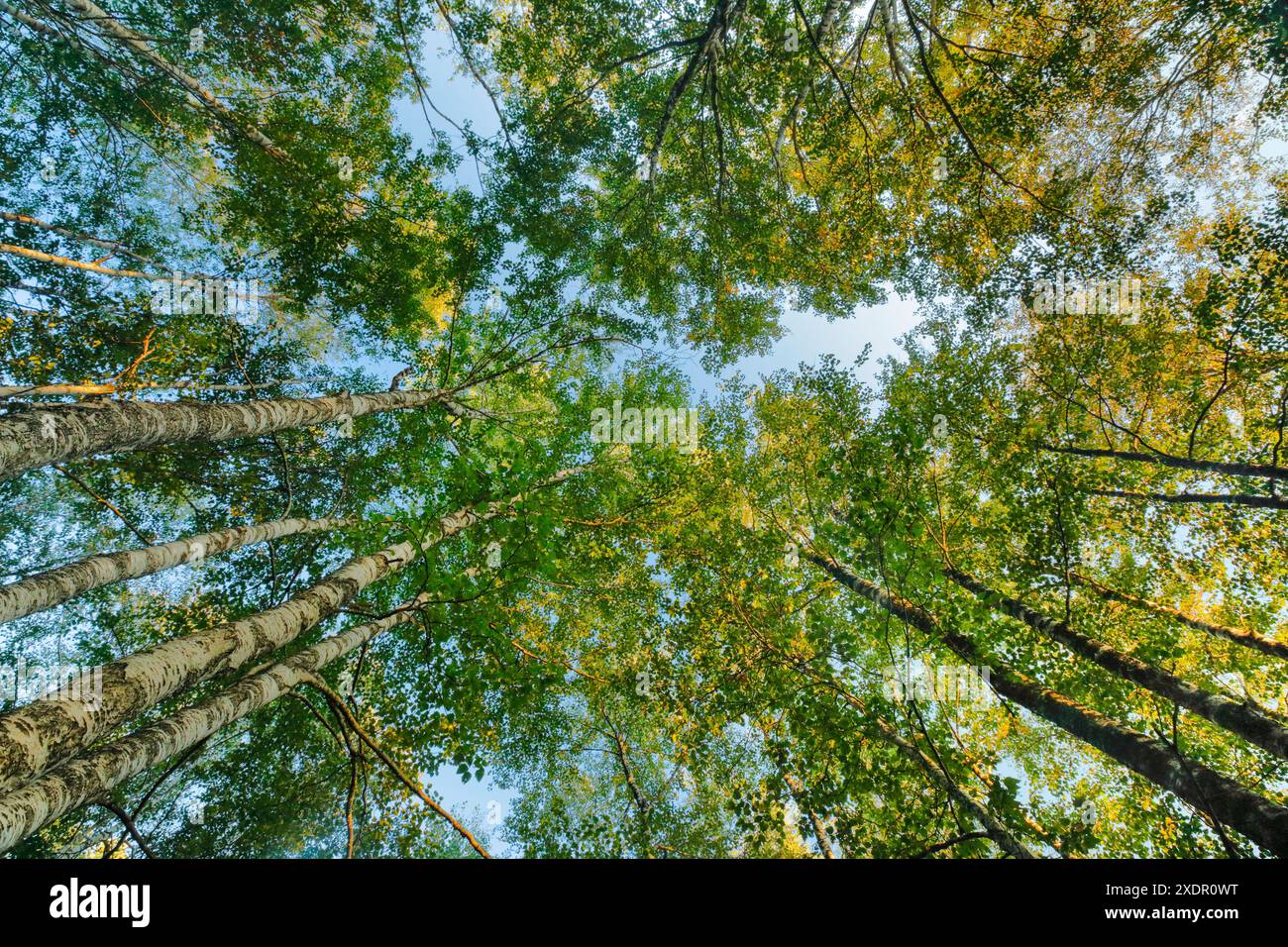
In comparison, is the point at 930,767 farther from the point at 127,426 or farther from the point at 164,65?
the point at 164,65

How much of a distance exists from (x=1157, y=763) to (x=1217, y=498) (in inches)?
207

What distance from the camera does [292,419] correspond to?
20.4 ft

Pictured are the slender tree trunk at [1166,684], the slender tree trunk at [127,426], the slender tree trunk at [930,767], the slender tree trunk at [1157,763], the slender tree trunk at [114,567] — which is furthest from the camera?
the slender tree trunk at [114,567]

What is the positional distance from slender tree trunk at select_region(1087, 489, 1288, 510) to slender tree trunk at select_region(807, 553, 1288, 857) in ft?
11.0

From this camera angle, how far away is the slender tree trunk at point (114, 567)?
5191 millimetres

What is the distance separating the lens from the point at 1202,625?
27.9 ft

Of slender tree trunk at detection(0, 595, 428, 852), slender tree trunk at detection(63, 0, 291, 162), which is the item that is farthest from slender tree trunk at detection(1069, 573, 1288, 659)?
slender tree trunk at detection(63, 0, 291, 162)

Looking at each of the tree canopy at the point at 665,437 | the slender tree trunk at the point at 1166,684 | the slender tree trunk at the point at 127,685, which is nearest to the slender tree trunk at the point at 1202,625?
the tree canopy at the point at 665,437

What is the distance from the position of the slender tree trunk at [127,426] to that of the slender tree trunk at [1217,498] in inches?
489

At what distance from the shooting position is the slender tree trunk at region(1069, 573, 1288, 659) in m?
7.59

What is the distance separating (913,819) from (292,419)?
30.9 ft

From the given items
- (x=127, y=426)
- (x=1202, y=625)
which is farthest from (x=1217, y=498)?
(x=127, y=426)

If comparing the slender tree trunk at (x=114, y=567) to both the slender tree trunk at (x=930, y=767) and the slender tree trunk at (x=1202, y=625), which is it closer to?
the slender tree trunk at (x=930, y=767)
